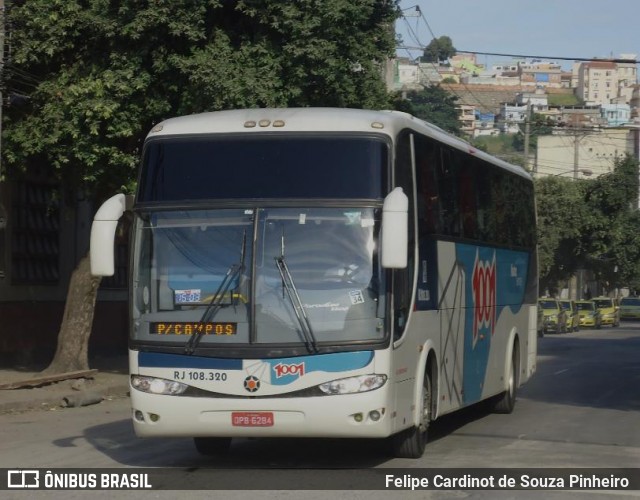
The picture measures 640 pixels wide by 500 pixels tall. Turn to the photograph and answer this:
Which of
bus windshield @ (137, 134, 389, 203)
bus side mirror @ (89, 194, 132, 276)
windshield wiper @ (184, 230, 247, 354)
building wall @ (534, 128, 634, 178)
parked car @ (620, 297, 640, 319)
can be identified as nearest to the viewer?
windshield wiper @ (184, 230, 247, 354)

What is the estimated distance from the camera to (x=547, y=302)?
56.8 metres

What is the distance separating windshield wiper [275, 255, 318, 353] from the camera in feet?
35.0

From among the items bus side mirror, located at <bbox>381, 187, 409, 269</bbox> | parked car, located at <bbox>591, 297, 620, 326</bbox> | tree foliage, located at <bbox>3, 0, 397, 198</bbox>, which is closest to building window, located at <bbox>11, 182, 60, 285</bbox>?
tree foliage, located at <bbox>3, 0, 397, 198</bbox>

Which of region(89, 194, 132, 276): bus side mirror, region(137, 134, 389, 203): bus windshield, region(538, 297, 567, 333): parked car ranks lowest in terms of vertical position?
region(538, 297, 567, 333): parked car

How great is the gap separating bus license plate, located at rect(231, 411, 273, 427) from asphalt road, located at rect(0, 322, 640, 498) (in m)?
0.51

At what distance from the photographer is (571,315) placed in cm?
5916

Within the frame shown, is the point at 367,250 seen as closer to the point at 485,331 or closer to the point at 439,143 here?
the point at 439,143

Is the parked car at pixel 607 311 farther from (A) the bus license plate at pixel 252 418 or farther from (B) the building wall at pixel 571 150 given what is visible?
(A) the bus license plate at pixel 252 418

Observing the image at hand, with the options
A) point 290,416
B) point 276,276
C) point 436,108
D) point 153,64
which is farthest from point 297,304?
point 436,108

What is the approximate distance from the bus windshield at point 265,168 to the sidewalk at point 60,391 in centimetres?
744

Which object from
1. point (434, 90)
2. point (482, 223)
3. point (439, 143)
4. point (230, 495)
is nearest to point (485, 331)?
point (482, 223)

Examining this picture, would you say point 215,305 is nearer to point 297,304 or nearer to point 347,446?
point 297,304

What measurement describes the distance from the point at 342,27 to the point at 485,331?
18.8 ft

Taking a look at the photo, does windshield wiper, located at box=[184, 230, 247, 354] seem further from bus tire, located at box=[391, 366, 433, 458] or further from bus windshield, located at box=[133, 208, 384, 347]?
bus tire, located at box=[391, 366, 433, 458]
